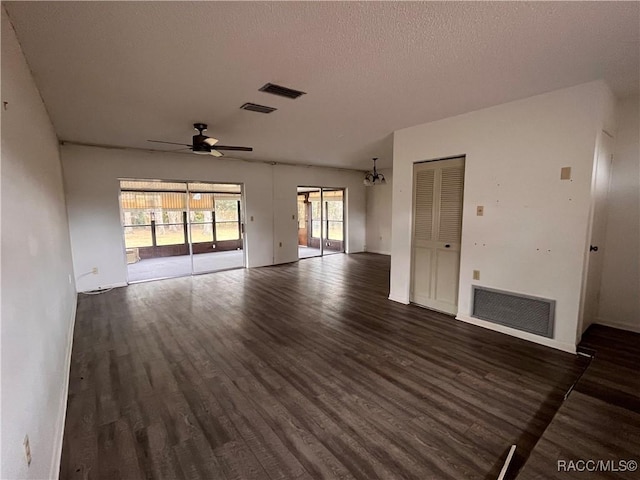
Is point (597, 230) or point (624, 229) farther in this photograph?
point (624, 229)

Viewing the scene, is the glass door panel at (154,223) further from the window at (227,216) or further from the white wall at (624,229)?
the white wall at (624,229)

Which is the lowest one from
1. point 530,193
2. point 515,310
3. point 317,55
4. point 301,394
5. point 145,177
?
point 301,394

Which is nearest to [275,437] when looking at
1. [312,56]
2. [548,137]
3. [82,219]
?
[312,56]

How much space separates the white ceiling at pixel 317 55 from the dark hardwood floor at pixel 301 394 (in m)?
2.59

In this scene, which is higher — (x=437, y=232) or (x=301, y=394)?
(x=437, y=232)

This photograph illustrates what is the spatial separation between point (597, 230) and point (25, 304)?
4.92 m

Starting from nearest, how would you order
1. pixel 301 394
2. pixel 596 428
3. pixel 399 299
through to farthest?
1. pixel 596 428
2. pixel 301 394
3. pixel 399 299

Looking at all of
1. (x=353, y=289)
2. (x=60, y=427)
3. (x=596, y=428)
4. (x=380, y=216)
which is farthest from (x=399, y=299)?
(x=380, y=216)

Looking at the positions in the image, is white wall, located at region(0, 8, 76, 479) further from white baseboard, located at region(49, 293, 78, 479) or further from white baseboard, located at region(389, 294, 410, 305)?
white baseboard, located at region(389, 294, 410, 305)

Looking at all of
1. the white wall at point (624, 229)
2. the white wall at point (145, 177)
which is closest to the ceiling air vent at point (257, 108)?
the white wall at point (145, 177)

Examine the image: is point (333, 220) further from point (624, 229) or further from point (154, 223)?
point (624, 229)

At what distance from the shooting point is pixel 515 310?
336 cm

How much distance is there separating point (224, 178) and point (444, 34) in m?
5.59

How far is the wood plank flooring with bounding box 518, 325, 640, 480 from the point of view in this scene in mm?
1665
